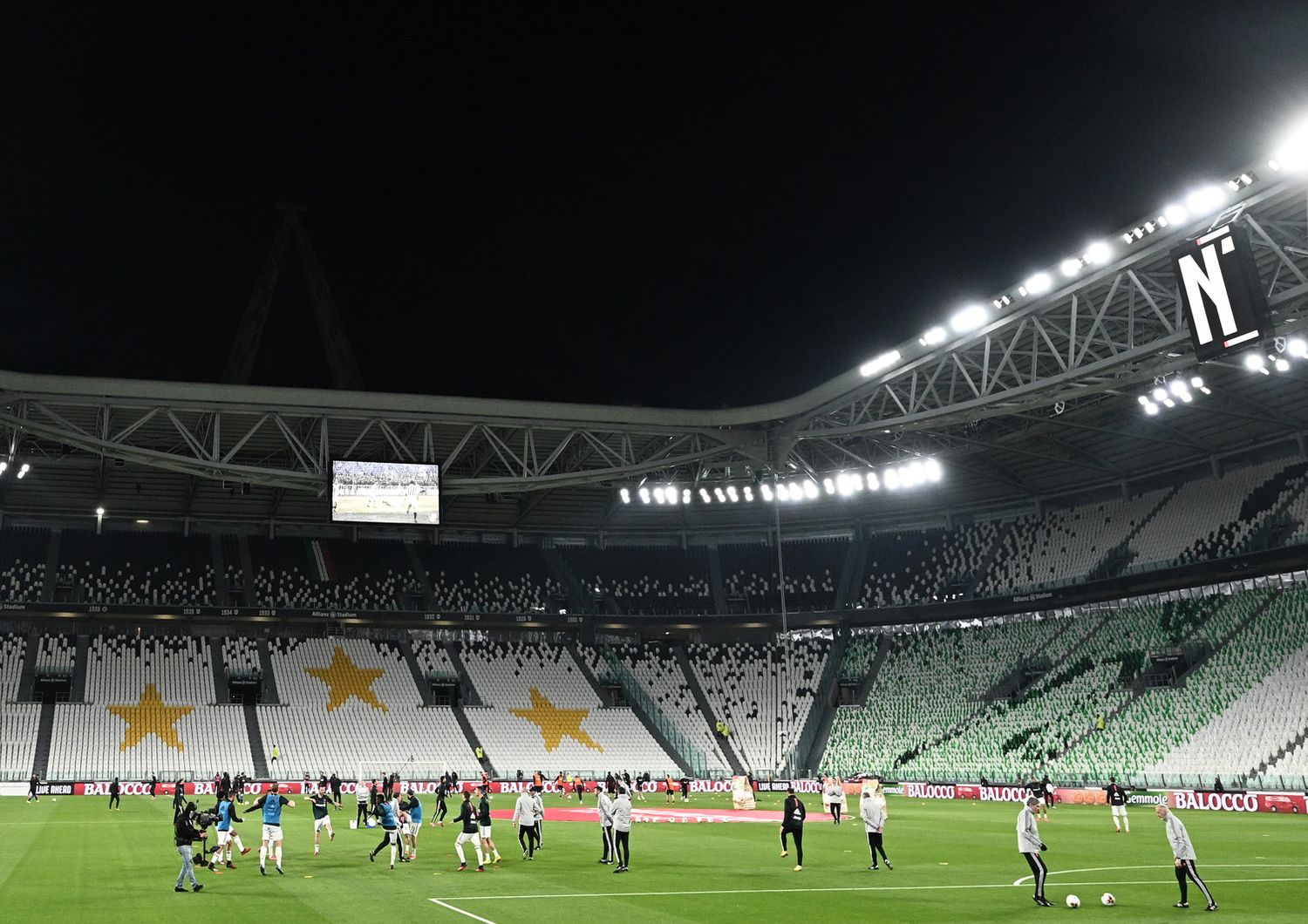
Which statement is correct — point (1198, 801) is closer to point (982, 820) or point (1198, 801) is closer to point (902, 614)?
point (982, 820)

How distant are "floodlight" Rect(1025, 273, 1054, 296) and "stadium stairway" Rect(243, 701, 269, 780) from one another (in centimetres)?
4214

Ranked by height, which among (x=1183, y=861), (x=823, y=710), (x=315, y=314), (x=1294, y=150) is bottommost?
(x=1183, y=861)

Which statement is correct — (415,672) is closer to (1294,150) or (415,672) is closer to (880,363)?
(880,363)

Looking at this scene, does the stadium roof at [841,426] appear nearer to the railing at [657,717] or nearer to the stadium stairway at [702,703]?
the railing at [657,717]

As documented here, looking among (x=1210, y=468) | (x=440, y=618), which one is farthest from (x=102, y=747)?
(x=1210, y=468)

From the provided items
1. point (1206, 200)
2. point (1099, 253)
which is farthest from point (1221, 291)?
point (1099, 253)

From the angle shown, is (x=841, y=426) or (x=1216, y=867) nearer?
(x=1216, y=867)

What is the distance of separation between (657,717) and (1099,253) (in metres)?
42.4

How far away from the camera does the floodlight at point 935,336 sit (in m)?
39.5

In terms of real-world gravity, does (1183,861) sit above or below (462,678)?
below

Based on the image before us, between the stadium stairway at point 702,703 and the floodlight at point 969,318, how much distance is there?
31.5 metres

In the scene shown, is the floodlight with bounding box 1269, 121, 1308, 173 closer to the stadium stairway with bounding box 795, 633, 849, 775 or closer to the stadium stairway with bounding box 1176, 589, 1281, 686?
the stadium stairway with bounding box 1176, 589, 1281, 686

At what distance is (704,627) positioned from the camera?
72375mm

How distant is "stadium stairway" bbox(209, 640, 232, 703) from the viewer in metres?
61.8
